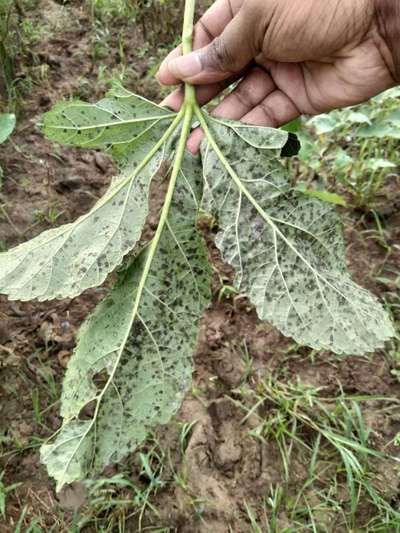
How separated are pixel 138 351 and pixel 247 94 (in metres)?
1.12

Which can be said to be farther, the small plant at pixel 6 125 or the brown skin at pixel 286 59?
the small plant at pixel 6 125

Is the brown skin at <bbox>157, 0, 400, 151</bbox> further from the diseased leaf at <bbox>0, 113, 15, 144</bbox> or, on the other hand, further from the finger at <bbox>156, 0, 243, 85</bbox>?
the diseased leaf at <bbox>0, 113, 15, 144</bbox>

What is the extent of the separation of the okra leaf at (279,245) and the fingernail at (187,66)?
265 mm

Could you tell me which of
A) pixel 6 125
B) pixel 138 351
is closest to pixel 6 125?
pixel 6 125

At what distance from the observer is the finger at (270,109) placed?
2041 mm

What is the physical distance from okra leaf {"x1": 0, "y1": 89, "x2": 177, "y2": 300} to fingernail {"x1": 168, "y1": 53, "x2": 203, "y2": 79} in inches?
7.1

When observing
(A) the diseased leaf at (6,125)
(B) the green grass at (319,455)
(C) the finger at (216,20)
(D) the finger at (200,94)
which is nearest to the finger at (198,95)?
(D) the finger at (200,94)

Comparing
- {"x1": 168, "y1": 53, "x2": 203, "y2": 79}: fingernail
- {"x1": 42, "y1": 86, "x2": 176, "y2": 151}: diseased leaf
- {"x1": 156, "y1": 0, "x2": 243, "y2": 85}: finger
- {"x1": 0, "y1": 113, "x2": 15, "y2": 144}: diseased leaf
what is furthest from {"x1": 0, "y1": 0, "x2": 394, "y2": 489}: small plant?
{"x1": 0, "y1": 113, "x2": 15, "y2": 144}: diseased leaf

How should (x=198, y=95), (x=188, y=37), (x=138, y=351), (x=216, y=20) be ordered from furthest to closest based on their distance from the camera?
(x=216, y=20) < (x=198, y=95) < (x=188, y=37) < (x=138, y=351)

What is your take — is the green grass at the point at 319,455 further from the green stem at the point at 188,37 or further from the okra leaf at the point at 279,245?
the green stem at the point at 188,37

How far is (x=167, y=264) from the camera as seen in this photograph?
58.9 inches

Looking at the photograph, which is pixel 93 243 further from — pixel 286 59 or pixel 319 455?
pixel 319 455

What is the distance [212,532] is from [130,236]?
1152 mm

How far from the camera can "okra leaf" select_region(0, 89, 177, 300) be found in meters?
1.44
